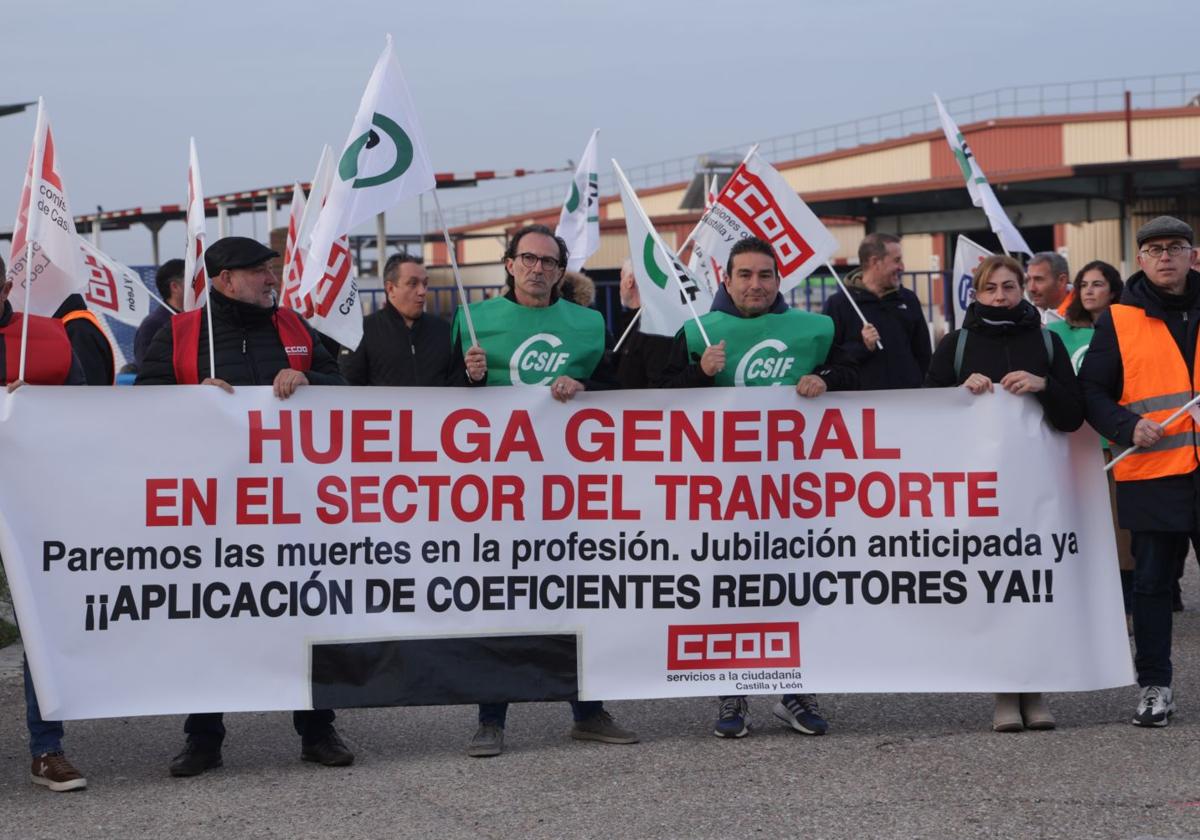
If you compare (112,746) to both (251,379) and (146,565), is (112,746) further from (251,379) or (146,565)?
(251,379)

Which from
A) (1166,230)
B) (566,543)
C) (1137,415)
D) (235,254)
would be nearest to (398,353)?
(235,254)

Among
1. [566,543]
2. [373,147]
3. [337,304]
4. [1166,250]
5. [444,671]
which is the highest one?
[373,147]

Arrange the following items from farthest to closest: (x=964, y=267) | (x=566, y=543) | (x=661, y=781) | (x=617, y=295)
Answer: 1. (x=617, y=295)
2. (x=964, y=267)
3. (x=566, y=543)
4. (x=661, y=781)

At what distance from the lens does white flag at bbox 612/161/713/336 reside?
715 centimetres

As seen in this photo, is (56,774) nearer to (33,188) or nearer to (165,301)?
(33,188)

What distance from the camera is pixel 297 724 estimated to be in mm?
6117

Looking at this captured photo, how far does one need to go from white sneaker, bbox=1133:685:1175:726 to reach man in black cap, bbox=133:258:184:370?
617 centimetres

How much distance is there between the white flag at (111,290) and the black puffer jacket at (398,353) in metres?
3.26

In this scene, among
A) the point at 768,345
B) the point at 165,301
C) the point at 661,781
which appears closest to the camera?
the point at 661,781

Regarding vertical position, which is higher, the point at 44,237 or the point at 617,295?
the point at 617,295

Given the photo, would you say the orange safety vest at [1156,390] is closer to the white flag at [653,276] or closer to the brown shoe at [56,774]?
the white flag at [653,276]

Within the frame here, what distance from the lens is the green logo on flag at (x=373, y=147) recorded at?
6137mm

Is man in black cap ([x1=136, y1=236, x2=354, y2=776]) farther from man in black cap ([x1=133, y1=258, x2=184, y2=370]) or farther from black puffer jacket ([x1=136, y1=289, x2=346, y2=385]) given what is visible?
man in black cap ([x1=133, y1=258, x2=184, y2=370])

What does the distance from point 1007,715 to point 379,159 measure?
3.32 metres
